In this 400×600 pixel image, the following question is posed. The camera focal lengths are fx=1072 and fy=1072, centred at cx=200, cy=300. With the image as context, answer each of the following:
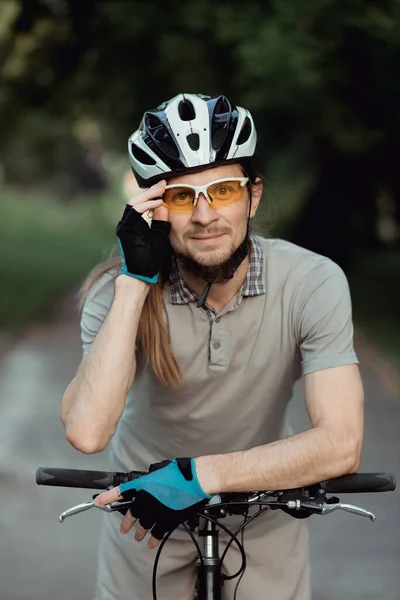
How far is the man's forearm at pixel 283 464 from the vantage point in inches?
111

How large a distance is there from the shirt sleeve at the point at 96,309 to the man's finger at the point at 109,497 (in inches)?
25.1

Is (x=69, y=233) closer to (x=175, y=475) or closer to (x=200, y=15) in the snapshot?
(x=200, y=15)

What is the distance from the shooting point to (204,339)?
10.7 ft

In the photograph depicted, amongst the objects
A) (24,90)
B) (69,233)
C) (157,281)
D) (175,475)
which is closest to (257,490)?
(175,475)

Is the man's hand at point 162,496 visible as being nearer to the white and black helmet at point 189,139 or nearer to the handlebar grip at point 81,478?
the handlebar grip at point 81,478

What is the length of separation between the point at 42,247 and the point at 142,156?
3504cm

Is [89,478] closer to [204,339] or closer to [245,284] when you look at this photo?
[204,339]

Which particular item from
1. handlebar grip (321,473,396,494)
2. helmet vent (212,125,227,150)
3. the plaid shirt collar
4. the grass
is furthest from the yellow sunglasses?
handlebar grip (321,473,396,494)

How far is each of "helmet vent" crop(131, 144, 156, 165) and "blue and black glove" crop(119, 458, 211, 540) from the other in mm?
971

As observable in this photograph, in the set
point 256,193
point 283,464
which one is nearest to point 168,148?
point 256,193

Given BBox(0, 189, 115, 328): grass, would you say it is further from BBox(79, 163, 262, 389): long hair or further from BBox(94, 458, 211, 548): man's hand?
BBox(94, 458, 211, 548): man's hand

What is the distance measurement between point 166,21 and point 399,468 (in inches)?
432

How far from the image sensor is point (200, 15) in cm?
1594

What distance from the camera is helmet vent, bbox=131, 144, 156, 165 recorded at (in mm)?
3264
